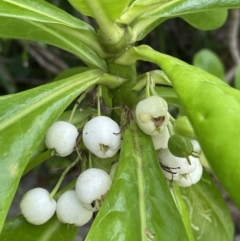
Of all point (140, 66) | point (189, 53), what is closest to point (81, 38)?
point (140, 66)

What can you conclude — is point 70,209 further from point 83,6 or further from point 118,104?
point 83,6

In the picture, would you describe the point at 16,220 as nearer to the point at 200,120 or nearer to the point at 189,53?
the point at 200,120

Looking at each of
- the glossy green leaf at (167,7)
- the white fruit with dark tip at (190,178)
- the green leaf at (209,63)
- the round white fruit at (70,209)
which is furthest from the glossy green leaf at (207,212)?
the green leaf at (209,63)

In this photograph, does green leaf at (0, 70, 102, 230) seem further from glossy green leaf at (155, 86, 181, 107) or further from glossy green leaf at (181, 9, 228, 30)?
glossy green leaf at (181, 9, 228, 30)

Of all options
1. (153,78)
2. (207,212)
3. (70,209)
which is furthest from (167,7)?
Result: (207,212)

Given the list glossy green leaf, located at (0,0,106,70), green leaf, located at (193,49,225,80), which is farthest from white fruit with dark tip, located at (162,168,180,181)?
green leaf, located at (193,49,225,80)

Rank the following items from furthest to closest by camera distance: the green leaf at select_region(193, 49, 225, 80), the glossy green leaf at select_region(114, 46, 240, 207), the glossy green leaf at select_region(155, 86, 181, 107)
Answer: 1. the green leaf at select_region(193, 49, 225, 80)
2. the glossy green leaf at select_region(155, 86, 181, 107)
3. the glossy green leaf at select_region(114, 46, 240, 207)
